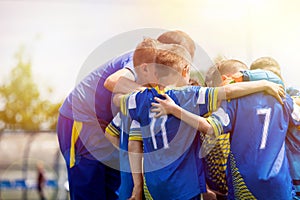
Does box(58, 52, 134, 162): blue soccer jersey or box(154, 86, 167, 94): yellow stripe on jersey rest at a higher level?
box(154, 86, 167, 94): yellow stripe on jersey

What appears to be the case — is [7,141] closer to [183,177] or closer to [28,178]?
[28,178]

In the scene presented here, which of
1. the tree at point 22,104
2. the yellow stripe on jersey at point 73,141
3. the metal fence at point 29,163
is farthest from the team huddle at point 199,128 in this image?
the tree at point 22,104

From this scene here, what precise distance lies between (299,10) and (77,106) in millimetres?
1488

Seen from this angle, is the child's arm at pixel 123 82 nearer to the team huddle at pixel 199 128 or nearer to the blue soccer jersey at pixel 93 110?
the team huddle at pixel 199 128

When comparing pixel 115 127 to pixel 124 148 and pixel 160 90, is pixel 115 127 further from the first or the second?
pixel 160 90

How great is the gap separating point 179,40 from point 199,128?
0.36 m

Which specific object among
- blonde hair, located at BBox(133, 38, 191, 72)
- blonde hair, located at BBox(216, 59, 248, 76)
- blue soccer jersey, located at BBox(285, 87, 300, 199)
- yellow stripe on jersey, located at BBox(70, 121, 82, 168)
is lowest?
yellow stripe on jersey, located at BBox(70, 121, 82, 168)

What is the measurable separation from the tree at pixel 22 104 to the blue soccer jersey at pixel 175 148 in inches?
369

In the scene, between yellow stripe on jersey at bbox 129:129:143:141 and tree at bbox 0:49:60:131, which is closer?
yellow stripe on jersey at bbox 129:129:143:141

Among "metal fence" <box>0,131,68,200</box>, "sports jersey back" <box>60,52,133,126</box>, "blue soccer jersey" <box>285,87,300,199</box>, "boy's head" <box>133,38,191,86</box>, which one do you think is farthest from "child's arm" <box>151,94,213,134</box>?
"metal fence" <box>0,131,68,200</box>

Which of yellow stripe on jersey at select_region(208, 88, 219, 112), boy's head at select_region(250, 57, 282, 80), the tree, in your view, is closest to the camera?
yellow stripe on jersey at select_region(208, 88, 219, 112)

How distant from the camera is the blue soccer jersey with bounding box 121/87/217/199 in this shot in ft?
5.98

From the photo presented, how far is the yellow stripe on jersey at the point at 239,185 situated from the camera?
1.89 meters

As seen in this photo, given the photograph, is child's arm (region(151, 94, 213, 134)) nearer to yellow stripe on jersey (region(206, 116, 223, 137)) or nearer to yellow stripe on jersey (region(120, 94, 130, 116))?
yellow stripe on jersey (region(206, 116, 223, 137))
